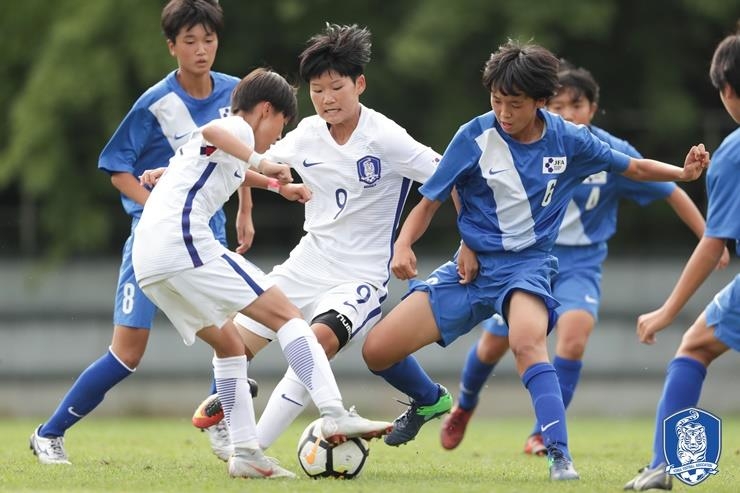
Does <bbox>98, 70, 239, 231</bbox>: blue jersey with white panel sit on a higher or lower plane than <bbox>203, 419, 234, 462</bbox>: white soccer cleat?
higher

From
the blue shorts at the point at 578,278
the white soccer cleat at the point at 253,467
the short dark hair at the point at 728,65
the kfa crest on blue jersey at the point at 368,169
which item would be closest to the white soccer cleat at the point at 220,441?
the white soccer cleat at the point at 253,467

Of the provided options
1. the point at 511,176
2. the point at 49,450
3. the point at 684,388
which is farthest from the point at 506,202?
the point at 49,450

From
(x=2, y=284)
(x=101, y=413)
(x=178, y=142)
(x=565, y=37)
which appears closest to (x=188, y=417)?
(x=101, y=413)

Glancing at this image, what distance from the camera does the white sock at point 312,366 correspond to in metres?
5.55

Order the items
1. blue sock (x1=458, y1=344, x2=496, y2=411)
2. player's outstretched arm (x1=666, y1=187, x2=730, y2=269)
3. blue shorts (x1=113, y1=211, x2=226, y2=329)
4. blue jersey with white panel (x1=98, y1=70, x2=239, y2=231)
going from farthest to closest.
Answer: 1. blue sock (x1=458, y1=344, x2=496, y2=411)
2. player's outstretched arm (x1=666, y1=187, x2=730, y2=269)
3. blue jersey with white panel (x1=98, y1=70, x2=239, y2=231)
4. blue shorts (x1=113, y1=211, x2=226, y2=329)

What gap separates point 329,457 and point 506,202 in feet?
4.64

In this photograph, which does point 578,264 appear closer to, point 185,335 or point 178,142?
point 178,142

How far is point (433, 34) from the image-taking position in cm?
1330

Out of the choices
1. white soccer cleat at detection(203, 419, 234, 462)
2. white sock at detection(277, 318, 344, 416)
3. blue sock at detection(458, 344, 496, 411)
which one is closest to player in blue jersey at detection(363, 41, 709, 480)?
white sock at detection(277, 318, 344, 416)

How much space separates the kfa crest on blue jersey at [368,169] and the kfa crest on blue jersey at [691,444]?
6.07 feet

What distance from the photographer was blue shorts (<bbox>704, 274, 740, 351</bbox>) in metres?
5.23

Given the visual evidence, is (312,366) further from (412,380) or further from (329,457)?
(412,380)

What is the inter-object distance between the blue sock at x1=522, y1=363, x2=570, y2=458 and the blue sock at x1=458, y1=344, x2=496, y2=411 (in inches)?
86.1

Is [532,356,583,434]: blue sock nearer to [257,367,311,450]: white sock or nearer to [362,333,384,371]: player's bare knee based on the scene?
[362,333,384,371]: player's bare knee
